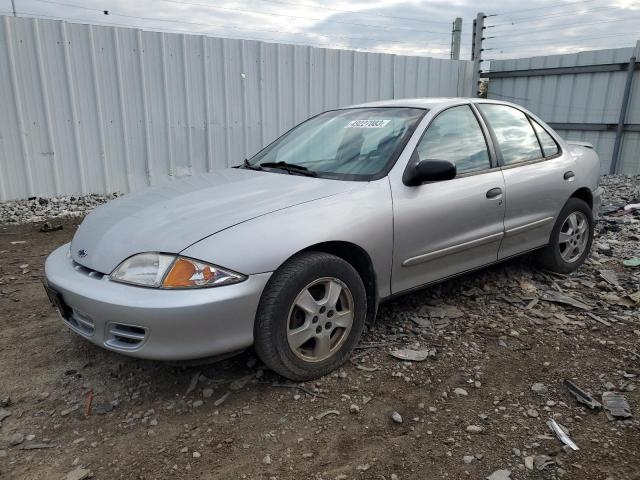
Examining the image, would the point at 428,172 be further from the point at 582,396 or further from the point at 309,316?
the point at 582,396

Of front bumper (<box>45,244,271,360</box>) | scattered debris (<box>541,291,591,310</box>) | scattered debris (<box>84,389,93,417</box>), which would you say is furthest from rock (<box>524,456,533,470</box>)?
scattered debris (<box>84,389,93,417</box>)

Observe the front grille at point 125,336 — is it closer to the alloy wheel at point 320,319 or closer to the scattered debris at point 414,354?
the alloy wheel at point 320,319

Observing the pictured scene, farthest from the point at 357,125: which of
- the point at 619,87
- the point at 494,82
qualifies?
the point at 494,82

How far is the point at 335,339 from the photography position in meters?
2.93

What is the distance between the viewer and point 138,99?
7.19 metres

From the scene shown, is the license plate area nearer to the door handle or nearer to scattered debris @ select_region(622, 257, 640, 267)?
the door handle

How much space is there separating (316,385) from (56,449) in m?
1.31

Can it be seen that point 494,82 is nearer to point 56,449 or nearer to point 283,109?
point 283,109

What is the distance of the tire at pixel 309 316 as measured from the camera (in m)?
2.57

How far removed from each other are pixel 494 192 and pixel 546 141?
110cm

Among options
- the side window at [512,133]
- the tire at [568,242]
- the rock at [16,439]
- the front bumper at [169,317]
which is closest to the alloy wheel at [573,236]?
the tire at [568,242]

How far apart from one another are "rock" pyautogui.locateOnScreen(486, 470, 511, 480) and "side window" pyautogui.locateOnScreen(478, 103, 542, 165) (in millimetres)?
2369

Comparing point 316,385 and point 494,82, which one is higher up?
point 494,82

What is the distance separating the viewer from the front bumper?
237 cm
